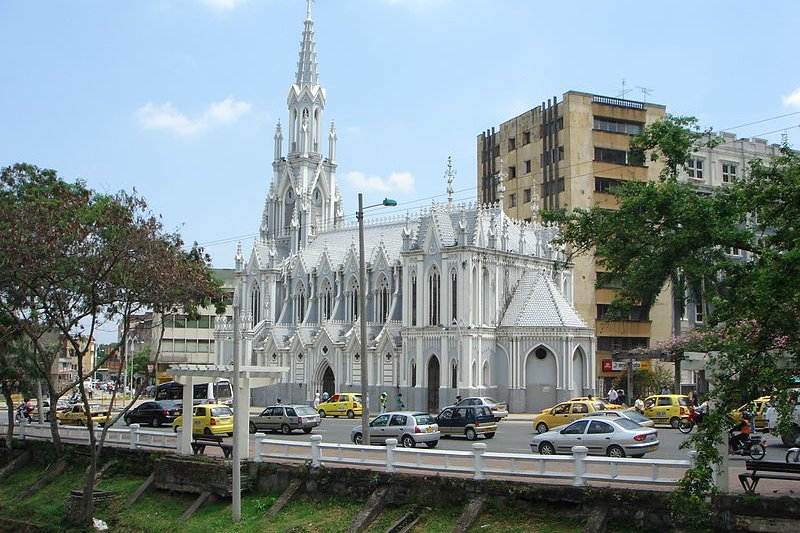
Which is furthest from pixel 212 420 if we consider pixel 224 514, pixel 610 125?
pixel 610 125

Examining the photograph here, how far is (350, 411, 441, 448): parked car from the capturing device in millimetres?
33906

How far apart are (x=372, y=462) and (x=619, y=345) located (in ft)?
176

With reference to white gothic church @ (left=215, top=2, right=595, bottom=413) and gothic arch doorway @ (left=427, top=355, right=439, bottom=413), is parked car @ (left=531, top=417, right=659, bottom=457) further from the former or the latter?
gothic arch doorway @ (left=427, top=355, right=439, bottom=413)

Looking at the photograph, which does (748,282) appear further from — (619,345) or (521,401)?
(619,345)

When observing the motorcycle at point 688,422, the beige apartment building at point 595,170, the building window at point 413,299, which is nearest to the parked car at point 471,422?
the motorcycle at point 688,422

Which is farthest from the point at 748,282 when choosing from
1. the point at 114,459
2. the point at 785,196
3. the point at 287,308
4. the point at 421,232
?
the point at 287,308

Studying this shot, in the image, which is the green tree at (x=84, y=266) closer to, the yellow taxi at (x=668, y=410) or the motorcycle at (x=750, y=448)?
the motorcycle at (x=750, y=448)

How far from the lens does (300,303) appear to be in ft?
241

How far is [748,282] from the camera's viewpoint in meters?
19.2

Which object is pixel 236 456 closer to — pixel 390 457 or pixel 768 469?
pixel 390 457

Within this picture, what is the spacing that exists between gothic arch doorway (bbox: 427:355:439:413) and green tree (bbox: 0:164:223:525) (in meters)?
30.1

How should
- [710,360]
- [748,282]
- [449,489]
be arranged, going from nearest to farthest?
1. [710,360]
2. [748,282]
3. [449,489]

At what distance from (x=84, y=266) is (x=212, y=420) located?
1280 cm

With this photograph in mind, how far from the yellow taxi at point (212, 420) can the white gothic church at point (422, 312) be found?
1750cm
